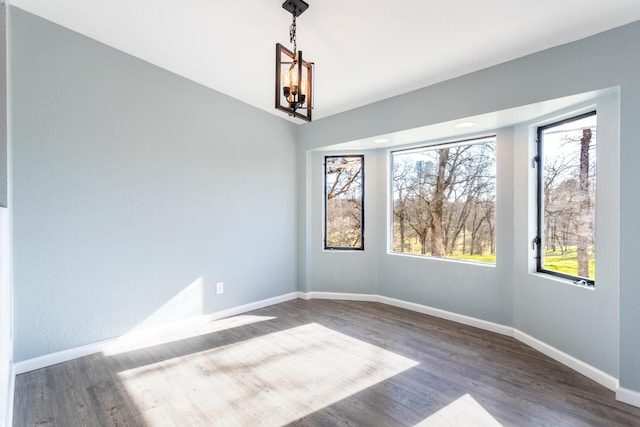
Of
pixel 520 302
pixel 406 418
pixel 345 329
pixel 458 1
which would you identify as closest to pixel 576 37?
pixel 458 1

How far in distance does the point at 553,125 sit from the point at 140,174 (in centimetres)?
397

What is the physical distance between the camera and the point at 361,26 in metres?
2.36

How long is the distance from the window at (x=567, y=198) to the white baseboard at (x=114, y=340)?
328cm

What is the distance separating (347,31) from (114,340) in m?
3.39

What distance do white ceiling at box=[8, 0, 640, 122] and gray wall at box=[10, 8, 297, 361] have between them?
1.01ft

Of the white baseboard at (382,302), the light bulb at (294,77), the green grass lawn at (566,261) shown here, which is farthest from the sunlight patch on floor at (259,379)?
the light bulb at (294,77)

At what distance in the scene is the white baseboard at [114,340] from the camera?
2400 millimetres

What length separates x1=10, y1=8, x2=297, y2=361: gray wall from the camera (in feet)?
7.90

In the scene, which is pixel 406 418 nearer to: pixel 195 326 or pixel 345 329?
pixel 345 329

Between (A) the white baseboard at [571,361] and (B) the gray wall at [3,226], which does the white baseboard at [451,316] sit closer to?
(A) the white baseboard at [571,361]

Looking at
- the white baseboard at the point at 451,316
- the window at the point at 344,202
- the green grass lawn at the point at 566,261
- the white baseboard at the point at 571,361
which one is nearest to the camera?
the white baseboard at the point at 571,361

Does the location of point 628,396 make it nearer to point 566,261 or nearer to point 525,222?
point 566,261

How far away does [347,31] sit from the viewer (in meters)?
2.43

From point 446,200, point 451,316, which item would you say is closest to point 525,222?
point 446,200
